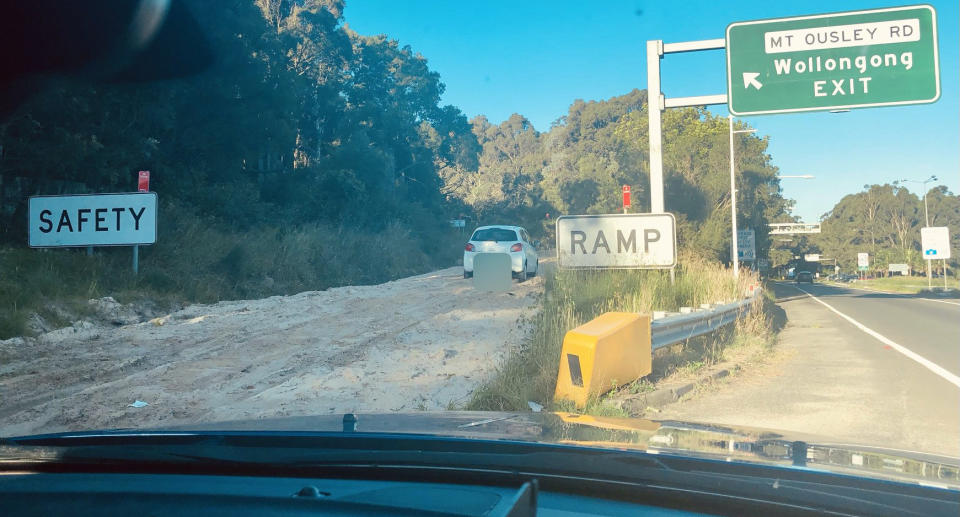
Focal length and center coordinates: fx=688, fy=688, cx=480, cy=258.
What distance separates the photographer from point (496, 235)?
20.0 metres

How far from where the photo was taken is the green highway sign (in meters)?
11.3

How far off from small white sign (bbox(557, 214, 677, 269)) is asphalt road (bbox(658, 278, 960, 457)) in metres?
2.08

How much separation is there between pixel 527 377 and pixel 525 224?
47214mm

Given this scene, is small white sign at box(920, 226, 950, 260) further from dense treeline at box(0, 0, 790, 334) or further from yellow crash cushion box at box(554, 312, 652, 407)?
yellow crash cushion box at box(554, 312, 652, 407)

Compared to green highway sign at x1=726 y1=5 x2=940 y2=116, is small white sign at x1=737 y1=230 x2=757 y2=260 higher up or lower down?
lower down

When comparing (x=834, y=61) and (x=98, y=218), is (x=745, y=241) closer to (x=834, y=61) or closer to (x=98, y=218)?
(x=834, y=61)

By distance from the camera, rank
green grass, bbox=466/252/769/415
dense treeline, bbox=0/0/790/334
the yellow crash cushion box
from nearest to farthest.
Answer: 1. the yellow crash cushion box
2. green grass, bbox=466/252/769/415
3. dense treeline, bbox=0/0/790/334

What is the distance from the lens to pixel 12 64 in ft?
50.5

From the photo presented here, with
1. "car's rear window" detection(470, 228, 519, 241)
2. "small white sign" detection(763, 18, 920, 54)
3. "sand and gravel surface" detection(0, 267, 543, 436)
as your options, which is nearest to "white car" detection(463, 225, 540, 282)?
"car's rear window" detection(470, 228, 519, 241)

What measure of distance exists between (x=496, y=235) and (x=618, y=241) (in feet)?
32.2

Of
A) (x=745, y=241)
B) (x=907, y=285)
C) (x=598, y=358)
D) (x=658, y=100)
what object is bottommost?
(x=907, y=285)

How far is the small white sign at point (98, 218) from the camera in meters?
14.1

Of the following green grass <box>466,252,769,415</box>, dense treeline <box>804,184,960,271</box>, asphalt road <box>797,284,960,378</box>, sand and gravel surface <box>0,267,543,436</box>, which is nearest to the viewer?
sand and gravel surface <box>0,267,543,436</box>

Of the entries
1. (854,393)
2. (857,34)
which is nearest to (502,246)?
(857,34)
